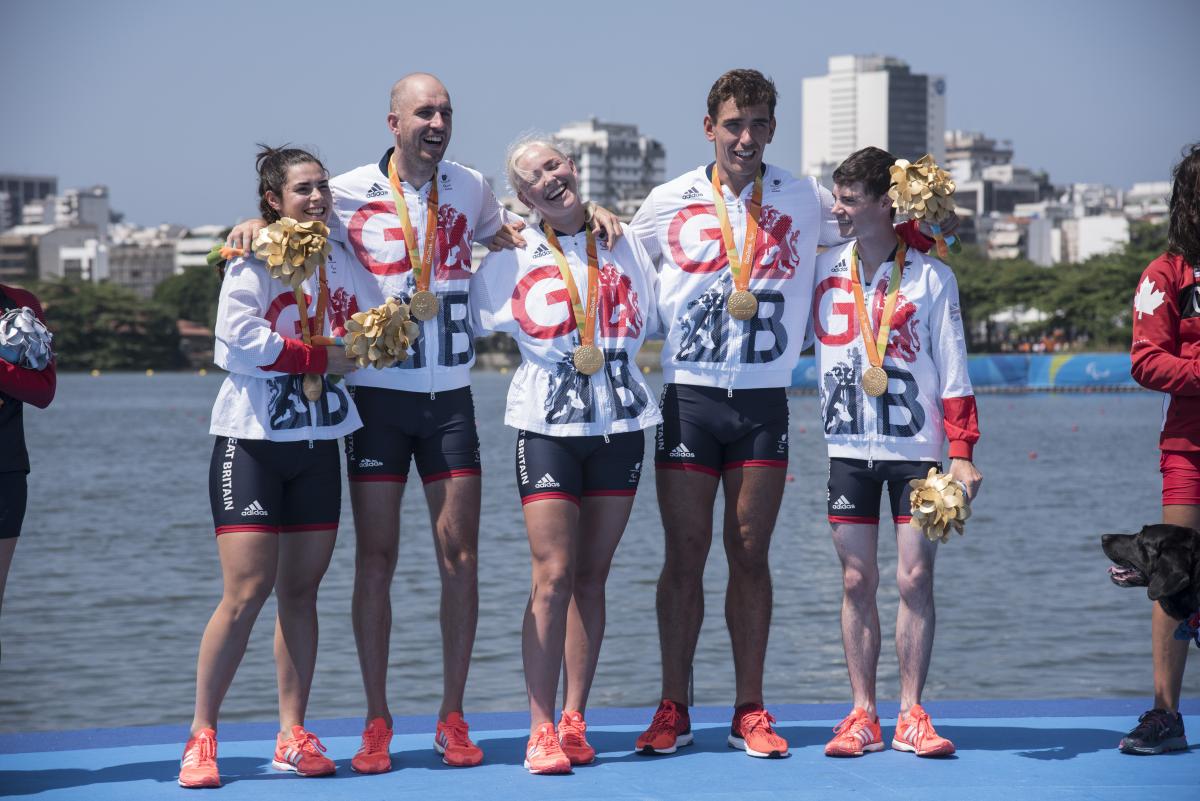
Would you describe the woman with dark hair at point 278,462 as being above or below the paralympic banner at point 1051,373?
above

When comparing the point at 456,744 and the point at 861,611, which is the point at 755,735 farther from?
the point at 456,744

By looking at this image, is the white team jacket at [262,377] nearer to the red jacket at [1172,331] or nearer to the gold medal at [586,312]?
the gold medal at [586,312]

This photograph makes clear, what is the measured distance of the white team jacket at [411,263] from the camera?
512 centimetres

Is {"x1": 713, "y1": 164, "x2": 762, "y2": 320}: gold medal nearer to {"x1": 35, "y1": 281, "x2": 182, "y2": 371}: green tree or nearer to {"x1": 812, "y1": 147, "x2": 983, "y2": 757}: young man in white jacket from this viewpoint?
{"x1": 812, "y1": 147, "x2": 983, "y2": 757}: young man in white jacket

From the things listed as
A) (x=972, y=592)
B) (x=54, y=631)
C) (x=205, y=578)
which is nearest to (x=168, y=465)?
(x=205, y=578)

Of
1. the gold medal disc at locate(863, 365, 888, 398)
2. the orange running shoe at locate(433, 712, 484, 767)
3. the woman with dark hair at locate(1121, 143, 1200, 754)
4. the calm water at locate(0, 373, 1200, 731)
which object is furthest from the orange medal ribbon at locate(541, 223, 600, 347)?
the calm water at locate(0, 373, 1200, 731)

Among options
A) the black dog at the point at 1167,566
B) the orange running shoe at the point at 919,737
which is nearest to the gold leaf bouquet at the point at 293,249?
the orange running shoe at the point at 919,737

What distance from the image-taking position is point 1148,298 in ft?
17.3

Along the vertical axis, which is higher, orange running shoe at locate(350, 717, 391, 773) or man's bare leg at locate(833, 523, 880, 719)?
man's bare leg at locate(833, 523, 880, 719)

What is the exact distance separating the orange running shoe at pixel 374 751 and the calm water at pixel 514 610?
5427 mm

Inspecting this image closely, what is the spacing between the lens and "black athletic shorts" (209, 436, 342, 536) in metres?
4.87

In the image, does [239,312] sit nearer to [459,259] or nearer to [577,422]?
[459,259]

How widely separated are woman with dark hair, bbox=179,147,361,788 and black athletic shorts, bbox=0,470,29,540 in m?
0.60

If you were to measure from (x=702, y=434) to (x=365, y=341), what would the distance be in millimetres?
1247
